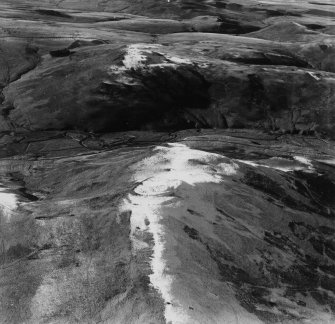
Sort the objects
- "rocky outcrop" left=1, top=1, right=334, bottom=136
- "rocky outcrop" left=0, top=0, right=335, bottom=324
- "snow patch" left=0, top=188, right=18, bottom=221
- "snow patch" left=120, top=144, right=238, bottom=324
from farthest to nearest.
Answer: "rocky outcrop" left=1, top=1, right=334, bottom=136 < "snow patch" left=0, top=188, right=18, bottom=221 < "rocky outcrop" left=0, top=0, right=335, bottom=324 < "snow patch" left=120, top=144, right=238, bottom=324

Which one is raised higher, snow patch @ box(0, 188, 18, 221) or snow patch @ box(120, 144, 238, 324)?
snow patch @ box(120, 144, 238, 324)

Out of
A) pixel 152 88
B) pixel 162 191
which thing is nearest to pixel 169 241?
pixel 162 191

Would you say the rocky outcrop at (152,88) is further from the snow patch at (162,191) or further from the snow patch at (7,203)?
the snow patch at (7,203)

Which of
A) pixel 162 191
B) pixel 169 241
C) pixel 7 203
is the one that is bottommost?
pixel 7 203

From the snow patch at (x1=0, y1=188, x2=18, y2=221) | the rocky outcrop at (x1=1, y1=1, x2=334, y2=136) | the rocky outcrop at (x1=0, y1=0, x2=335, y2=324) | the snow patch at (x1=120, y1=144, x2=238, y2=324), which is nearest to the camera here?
the snow patch at (x1=120, y1=144, x2=238, y2=324)

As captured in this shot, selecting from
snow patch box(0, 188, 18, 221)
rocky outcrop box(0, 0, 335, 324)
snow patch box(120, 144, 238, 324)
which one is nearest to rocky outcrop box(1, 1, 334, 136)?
rocky outcrop box(0, 0, 335, 324)

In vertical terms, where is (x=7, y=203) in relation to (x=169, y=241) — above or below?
below

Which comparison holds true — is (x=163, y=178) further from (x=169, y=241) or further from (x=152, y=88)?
(x=152, y=88)

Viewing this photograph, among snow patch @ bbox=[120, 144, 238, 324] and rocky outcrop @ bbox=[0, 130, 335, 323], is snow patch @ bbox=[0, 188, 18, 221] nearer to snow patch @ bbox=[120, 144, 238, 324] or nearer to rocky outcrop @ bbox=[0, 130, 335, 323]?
rocky outcrop @ bbox=[0, 130, 335, 323]
